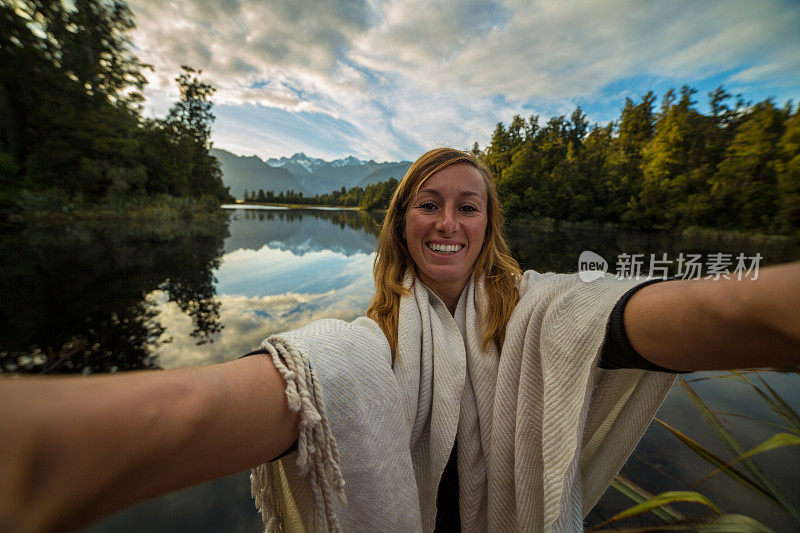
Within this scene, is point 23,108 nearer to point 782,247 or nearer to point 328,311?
point 328,311

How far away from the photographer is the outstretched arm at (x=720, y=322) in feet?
1.85

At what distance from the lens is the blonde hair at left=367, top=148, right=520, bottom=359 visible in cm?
150

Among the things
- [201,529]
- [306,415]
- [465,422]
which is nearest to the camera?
[306,415]

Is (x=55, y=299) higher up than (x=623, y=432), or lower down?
lower down

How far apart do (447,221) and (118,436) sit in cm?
153

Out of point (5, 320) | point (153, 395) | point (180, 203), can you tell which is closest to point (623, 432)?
point (153, 395)

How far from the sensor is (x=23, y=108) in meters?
10.0

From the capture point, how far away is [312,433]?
74 centimetres

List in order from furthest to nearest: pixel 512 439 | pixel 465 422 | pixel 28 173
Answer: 1. pixel 28 173
2. pixel 465 422
3. pixel 512 439

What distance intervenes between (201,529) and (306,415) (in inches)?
125

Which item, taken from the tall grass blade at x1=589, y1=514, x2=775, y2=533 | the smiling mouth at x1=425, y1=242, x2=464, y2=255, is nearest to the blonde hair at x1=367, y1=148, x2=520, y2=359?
the smiling mouth at x1=425, y1=242, x2=464, y2=255

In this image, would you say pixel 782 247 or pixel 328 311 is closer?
pixel 782 247

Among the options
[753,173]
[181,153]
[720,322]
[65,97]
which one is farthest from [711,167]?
[181,153]

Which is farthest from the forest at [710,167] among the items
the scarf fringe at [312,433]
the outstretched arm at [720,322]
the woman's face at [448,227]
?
the scarf fringe at [312,433]
